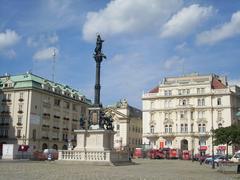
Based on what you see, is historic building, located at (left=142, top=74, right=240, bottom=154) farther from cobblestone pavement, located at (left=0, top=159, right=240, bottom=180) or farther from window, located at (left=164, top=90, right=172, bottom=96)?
cobblestone pavement, located at (left=0, top=159, right=240, bottom=180)

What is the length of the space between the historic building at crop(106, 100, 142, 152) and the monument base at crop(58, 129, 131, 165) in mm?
60953

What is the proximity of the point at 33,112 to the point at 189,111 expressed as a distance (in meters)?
35.9

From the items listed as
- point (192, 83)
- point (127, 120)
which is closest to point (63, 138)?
point (127, 120)

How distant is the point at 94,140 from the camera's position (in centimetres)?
3997

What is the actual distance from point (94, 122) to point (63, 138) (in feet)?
153

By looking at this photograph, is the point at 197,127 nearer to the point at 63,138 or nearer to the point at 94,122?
the point at 63,138

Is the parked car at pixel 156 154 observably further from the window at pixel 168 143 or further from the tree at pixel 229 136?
the tree at pixel 229 136

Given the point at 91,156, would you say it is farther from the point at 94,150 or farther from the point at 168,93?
the point at 168,93

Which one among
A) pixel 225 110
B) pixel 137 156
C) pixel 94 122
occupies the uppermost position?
pixel 225 110

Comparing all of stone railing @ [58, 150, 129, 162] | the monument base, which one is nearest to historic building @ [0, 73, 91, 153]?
stone railing @ [58, 150, 129, 162]

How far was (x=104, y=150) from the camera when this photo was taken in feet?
128

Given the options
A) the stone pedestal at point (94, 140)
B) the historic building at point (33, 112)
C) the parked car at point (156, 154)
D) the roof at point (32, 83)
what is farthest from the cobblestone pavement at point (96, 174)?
the parked car at point (156, 154)

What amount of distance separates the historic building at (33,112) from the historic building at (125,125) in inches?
875

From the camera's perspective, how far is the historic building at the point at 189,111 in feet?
281
